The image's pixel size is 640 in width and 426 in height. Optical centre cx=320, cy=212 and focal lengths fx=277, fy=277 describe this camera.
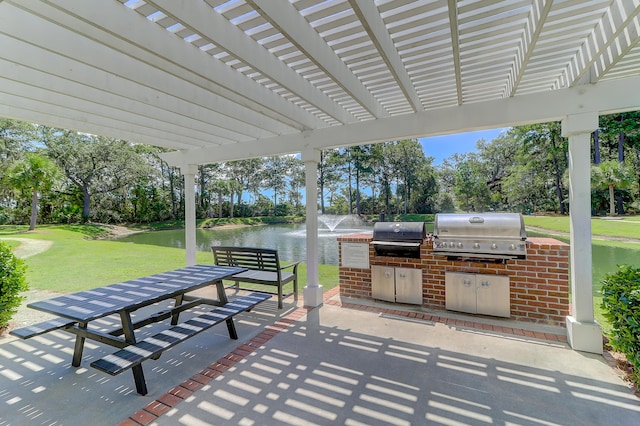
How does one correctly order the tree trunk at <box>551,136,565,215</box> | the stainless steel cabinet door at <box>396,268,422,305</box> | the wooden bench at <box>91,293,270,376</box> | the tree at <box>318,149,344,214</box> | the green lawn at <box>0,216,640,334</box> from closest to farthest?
the wooden bench at <box>91,293,270,376</box> → the stainless steel cabinet door at <box>396,268,422,305</box> → the green lawn at <box>0,216,640,334</box> → the tree trunk at <box>551,136,565,215</box> → the tree at <box>318,149,344,214</box>

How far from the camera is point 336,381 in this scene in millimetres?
2422

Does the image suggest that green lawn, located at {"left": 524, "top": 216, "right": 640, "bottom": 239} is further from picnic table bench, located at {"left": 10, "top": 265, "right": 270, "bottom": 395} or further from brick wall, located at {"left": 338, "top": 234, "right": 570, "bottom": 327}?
picnic table bench, located at {"left": 10, "top": 265, "right": 270, "bottom": 395}

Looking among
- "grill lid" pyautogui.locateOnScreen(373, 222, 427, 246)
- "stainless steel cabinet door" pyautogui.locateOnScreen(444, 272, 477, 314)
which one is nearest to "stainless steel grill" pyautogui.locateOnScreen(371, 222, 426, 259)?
"grill lid" pyautogui.locateOnScreen(373, 222, 427, 246)

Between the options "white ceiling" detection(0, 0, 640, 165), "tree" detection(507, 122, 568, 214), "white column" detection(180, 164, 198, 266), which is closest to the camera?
"white ceiling" detection(0, 0, 640, 165)

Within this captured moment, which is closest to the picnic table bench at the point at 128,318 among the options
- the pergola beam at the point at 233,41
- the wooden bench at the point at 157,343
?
the wooden bench at the point at 157,343

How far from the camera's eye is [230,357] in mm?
2834

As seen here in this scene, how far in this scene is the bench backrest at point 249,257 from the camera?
4303 mm

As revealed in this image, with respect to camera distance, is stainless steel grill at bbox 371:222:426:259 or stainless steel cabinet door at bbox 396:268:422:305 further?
stainless steel cabinet door at bbox 396:268:422:305

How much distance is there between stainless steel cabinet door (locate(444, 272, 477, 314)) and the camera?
12.0 ft

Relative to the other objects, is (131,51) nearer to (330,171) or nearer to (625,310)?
(625,310)

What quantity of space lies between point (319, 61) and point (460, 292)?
10.9ft

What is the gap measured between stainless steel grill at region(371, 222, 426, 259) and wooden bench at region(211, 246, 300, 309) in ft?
4.67

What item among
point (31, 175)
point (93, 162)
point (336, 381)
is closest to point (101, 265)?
point (336, 381)

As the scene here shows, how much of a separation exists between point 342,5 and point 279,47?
2.27 feet
